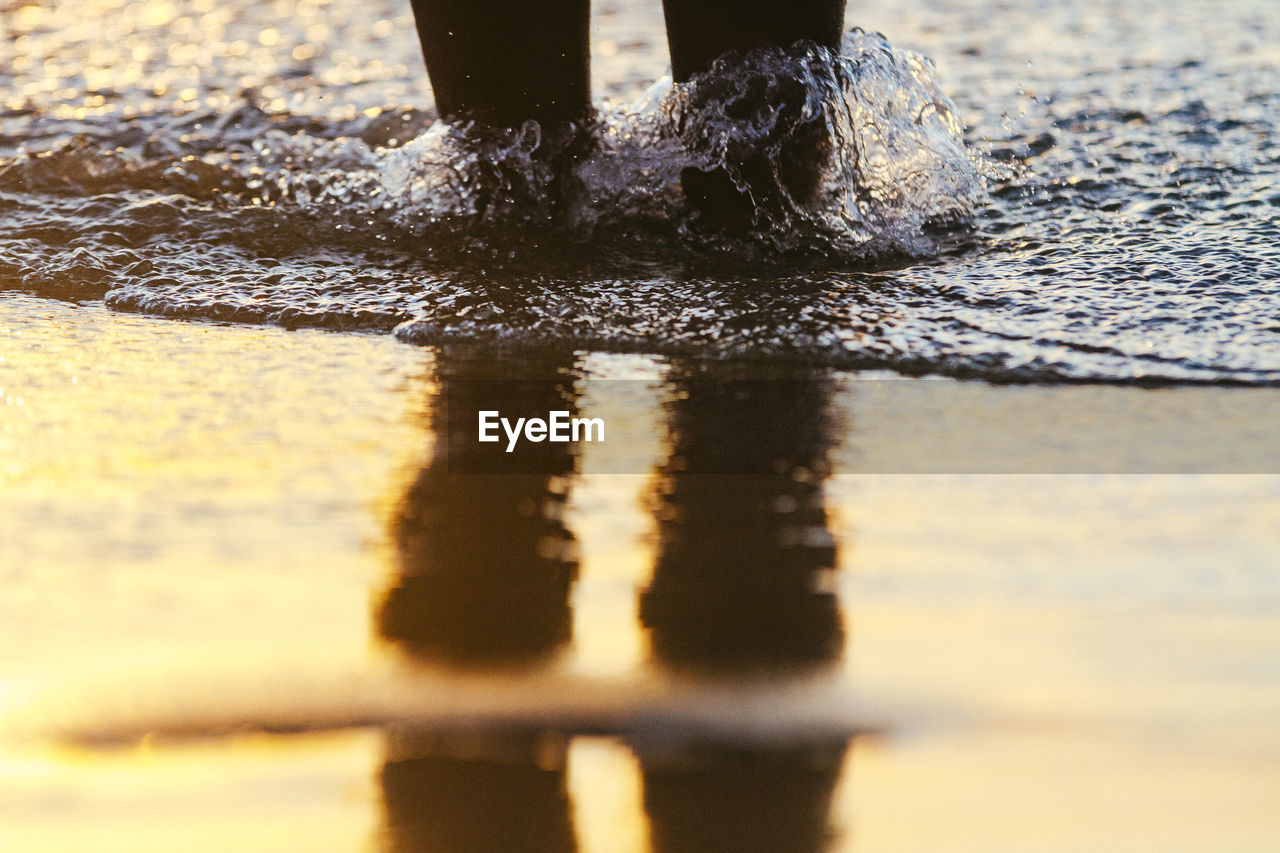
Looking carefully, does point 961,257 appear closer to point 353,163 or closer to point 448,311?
point 448,311

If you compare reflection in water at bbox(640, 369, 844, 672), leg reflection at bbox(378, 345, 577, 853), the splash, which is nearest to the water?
the splash

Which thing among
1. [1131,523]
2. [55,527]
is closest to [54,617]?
[55,527]

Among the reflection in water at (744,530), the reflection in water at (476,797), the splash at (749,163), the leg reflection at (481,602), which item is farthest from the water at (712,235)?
the reflection in water at (476,797)

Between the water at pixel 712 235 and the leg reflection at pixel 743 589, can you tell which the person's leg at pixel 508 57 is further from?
the leg reflection at pixel 743 589

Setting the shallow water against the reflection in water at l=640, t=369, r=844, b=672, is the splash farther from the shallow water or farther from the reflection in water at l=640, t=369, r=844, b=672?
the reflection in water at l=640, t=369, r=844, b=672

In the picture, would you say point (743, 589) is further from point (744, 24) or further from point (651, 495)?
point (744, 24)

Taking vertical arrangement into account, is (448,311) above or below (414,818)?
above

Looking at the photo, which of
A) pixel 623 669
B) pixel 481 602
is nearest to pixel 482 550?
pixel 481 602
